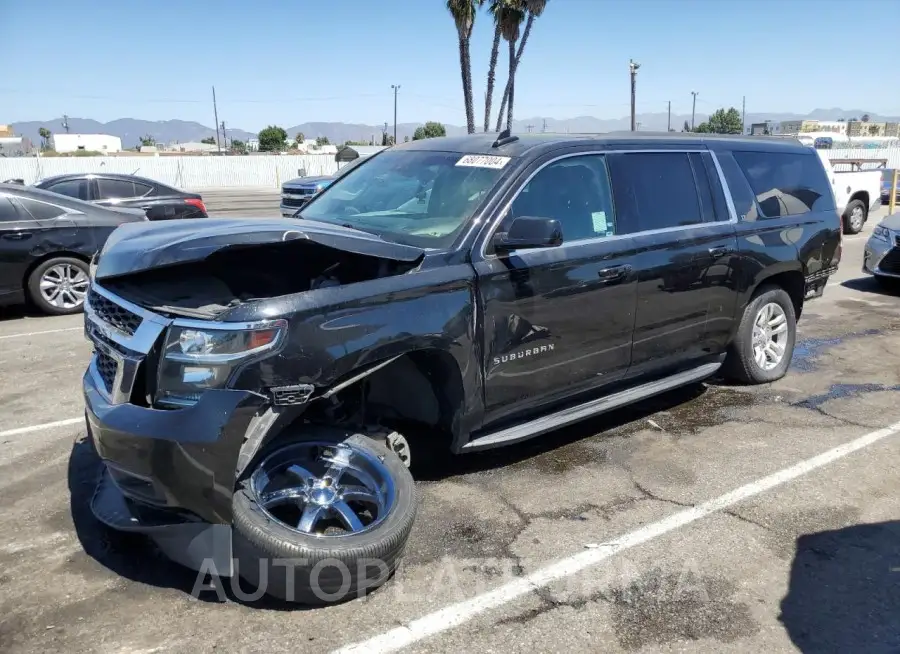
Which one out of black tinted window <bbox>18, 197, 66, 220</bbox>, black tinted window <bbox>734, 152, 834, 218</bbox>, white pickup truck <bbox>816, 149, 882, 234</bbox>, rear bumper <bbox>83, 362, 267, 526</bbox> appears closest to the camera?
rear bumper <bbox>83, 362, 267, 526</bbox>

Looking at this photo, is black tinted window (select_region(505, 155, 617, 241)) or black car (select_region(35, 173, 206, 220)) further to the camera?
black car (select_region(35, 173, 206, 220))

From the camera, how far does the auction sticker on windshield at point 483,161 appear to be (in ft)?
13.7

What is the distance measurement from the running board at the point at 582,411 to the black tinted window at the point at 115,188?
1026cm

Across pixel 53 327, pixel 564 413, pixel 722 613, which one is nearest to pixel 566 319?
pixel 564 413

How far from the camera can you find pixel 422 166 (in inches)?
179

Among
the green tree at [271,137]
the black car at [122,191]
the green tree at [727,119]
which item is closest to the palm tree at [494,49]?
the black car at [122,191]

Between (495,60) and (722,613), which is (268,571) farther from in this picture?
(495,60)

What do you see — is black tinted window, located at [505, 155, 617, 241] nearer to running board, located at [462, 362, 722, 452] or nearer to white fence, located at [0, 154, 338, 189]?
running board, located at [462, 362, 722, 452]

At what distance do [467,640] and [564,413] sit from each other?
1734 mm

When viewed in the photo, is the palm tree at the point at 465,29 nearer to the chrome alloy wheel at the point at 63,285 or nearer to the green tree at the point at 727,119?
the chrome alloy wheel at the point at 63,285

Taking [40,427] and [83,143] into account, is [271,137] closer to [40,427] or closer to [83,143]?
[83,143]

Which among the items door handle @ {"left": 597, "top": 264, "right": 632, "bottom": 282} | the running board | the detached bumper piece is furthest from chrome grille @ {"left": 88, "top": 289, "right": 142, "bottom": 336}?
door handle @ {"left": 597, "top": 264, "right": 632, "bottom": 282}

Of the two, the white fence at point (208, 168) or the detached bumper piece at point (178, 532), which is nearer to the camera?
the detached bumper piece at point (178, 532)

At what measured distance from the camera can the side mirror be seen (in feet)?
11.9
